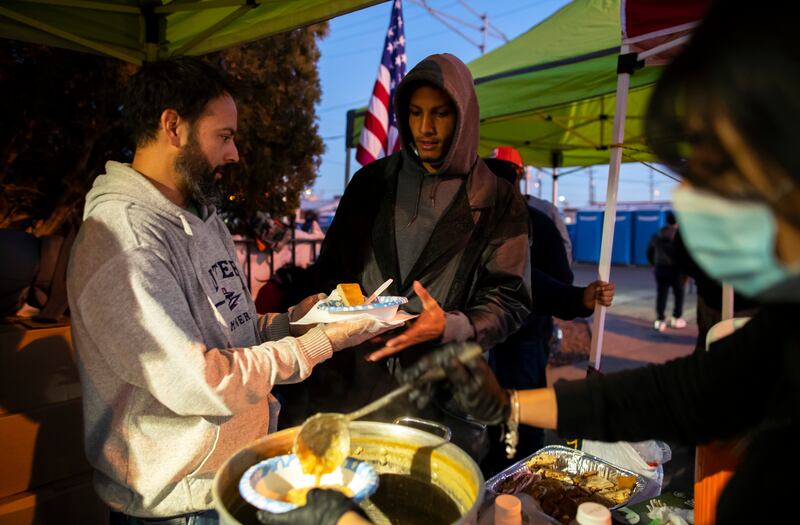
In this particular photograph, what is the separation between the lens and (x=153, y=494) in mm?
1400

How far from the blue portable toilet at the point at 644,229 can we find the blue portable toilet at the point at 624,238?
0.62 feet

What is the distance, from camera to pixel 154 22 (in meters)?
2.99

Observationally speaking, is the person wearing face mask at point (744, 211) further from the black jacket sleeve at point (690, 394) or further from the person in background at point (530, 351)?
the person in background at point (530, 351)

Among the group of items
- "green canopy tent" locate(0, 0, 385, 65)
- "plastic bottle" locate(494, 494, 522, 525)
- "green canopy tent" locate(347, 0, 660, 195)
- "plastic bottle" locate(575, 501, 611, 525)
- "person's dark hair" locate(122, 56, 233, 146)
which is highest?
"green canopy tent" locate(347, 0, 660, 195)

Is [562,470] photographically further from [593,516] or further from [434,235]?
[434,235]

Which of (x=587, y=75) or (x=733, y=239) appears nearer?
(x=733, y=239)

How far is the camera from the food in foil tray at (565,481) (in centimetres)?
176

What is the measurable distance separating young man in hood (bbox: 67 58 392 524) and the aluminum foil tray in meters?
0.82

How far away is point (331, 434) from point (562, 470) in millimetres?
1388

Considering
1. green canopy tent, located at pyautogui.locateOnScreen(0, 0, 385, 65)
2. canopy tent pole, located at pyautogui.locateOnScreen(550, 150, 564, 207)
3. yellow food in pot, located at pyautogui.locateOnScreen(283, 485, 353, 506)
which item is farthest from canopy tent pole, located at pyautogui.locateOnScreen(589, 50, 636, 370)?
canopy tent pole, located at pyautogui.locateOnScreen(550, 150, 564, 207)

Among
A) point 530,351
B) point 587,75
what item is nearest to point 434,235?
point 530,351

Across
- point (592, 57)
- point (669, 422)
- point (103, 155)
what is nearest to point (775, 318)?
point (669, 422)

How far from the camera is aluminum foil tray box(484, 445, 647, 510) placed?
6.23 feet

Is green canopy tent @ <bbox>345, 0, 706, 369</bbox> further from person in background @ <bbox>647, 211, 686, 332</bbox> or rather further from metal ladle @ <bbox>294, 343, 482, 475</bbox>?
person in background @ <bbox>647, 211, 686, 332</bbox>
